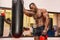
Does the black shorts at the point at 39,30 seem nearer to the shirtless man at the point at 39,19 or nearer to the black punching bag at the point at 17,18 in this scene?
the shirtless man at the point at 39,19

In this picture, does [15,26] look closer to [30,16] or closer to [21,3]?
[21,3]

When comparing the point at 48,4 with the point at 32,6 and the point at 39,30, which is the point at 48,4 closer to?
the point at 32,6

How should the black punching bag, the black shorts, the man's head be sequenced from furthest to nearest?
the man's head < the black shorts < the black punching bag

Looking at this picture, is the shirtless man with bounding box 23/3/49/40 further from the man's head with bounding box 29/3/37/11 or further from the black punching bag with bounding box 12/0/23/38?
the black punching bag with bounding box 12/0/23/38

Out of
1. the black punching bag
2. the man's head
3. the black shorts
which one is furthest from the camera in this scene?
the man's head

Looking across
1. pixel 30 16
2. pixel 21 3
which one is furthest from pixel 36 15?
pixel 21 3

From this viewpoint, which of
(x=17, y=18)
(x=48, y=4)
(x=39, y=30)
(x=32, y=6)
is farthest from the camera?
(x=48, y=4)

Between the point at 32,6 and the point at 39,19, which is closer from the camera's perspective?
the point at 39,19

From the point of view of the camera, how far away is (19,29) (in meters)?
1.04

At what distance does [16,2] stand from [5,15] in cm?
80

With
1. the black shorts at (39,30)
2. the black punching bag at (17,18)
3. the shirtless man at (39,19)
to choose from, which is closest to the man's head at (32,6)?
the shirtless man at (39,19)

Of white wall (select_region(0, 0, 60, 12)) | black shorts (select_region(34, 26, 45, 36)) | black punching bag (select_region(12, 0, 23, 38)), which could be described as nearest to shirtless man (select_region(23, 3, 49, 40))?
black shorts (select_region(34, 26, 45, 36))

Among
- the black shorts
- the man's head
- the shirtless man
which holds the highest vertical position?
the man's head

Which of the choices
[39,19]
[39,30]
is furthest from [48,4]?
[39,30]
